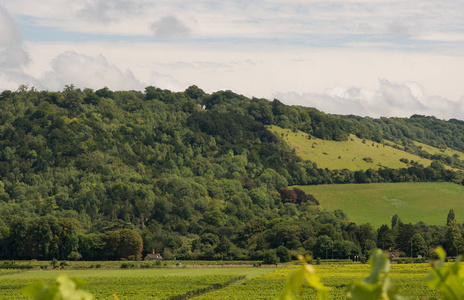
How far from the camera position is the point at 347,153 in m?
183

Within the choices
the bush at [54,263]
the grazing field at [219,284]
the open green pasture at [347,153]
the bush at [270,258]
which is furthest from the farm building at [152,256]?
the open green pasture at [347,153]

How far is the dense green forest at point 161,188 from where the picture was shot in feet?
330

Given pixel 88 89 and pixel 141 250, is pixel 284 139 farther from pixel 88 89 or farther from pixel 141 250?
pixel 141 250

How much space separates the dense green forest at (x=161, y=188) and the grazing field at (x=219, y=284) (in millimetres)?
16041

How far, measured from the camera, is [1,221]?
119 meters

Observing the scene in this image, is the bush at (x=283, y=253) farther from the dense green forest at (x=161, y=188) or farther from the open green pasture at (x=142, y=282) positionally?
the open green pasture at (x=142, y=282)

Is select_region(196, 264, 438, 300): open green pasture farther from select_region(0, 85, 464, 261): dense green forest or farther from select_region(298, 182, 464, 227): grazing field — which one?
select_region(298, 182, 464, 227): grazing field

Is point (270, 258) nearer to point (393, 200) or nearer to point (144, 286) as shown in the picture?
point (144, 286)

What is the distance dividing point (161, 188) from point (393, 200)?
53.6 meters

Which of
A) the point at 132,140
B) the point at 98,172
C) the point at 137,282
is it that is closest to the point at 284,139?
the point at 132,140

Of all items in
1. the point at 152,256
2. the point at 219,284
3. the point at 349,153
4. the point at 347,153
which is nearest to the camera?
the point at 219,284

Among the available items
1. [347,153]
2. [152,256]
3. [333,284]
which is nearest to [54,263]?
[152,256]

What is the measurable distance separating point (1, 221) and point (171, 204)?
3639cm

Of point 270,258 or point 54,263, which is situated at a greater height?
point 54,263
